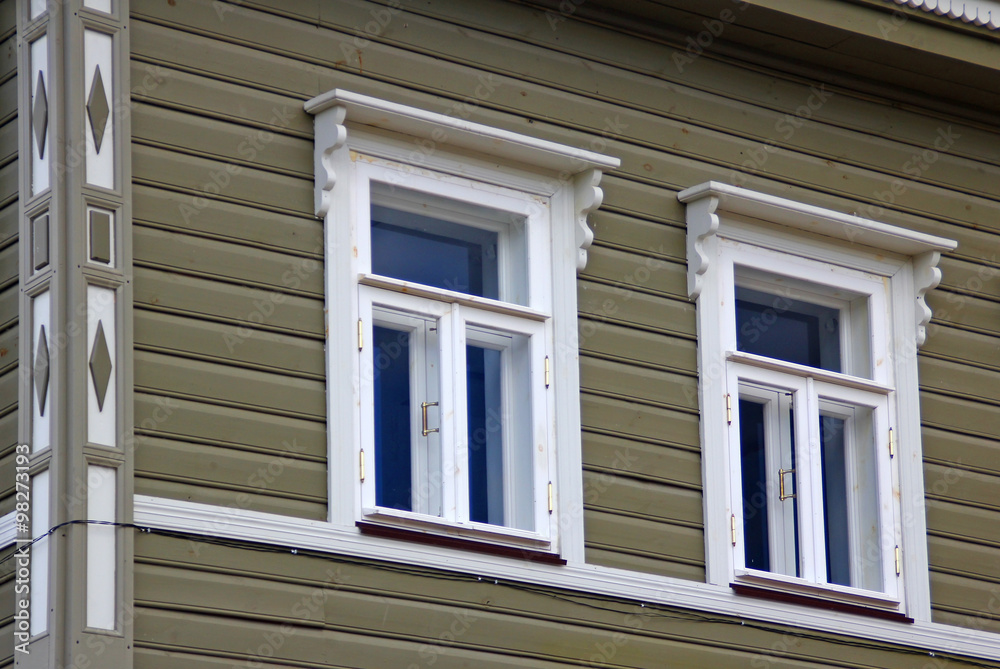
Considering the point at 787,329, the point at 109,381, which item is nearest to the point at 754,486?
the point at 787,329

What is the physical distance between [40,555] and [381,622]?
4.67 feet

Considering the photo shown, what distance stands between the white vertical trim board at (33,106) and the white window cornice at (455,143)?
112cm

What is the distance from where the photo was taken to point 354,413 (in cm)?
780

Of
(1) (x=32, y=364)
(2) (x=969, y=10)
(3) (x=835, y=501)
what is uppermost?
(2) (x=969, y=10)

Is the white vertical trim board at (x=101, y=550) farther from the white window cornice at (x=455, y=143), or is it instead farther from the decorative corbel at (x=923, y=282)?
the decorative corbel at (x=923, y=282)

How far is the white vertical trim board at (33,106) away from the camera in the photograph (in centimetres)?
738

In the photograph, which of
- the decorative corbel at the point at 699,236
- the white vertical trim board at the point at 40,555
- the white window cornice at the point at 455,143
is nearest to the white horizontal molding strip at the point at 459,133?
the white window cornice at the point at 455,143

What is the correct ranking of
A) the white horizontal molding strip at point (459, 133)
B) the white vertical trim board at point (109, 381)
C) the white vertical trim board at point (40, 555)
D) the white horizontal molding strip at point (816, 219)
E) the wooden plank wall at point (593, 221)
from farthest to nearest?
the white horizontal molding strip at point (816, 219)
the white horizontal molding strip at point (459, 133)
the wooden plank wall at point (593, 221)
the white vertical trim board at point (109, 381)
the white vertical trim board at point (40, 555)

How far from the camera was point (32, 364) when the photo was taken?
Answer: 7223mm

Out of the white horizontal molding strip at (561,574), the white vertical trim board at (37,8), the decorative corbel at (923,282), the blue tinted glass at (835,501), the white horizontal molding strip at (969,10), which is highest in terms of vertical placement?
the white horizontal molding strip at (969,10)

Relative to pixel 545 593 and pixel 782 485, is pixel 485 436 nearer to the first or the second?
pixel 545 593

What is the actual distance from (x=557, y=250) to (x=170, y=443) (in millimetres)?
2138

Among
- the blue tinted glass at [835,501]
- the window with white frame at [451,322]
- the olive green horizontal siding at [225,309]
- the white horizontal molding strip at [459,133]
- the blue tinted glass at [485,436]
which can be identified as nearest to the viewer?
the olive green horizontal siding at [225,309]

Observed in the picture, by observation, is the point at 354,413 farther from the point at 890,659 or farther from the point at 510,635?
the point at 890,659
